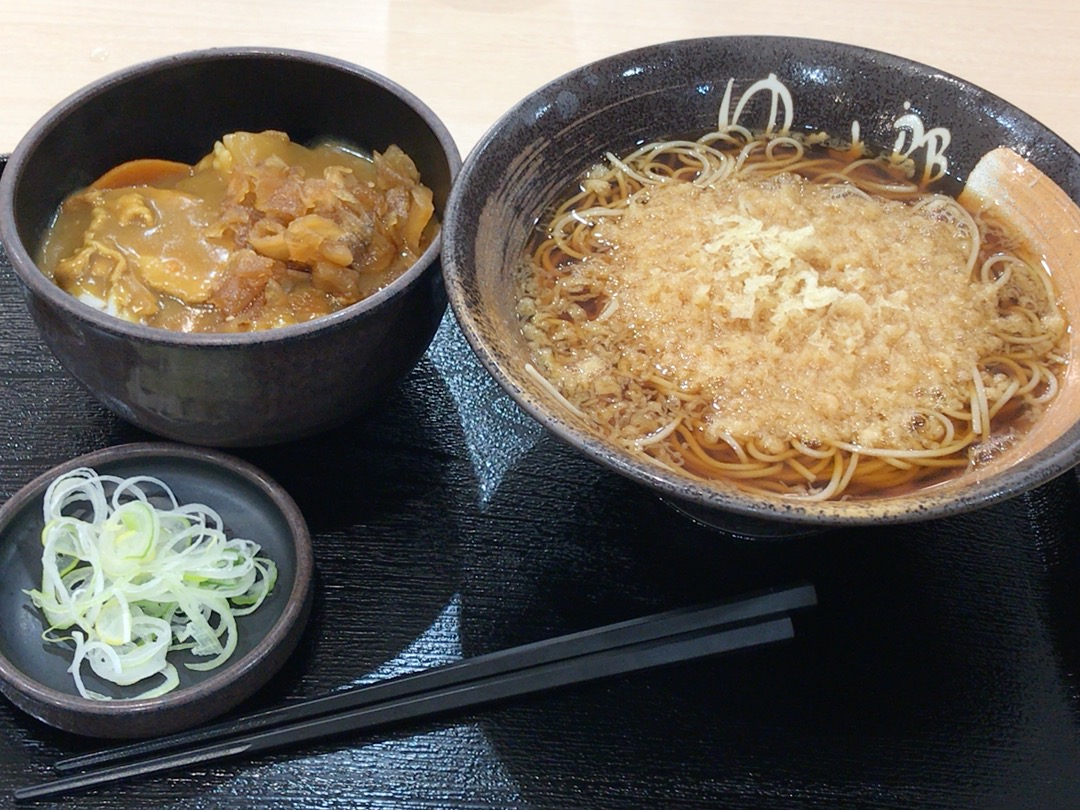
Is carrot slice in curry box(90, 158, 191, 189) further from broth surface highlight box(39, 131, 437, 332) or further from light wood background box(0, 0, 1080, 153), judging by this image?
light wood background box(0, 0, 1080, 153)

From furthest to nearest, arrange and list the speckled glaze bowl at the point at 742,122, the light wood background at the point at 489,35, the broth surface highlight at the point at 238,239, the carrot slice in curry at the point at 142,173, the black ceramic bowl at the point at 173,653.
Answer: the light wood background at the point at 489,35 → the carrot slice in curry at the point at 142,173 → the broth surface highlight at the point at 238,239 → the speckled glaze bowl at the point at 742,122 → the black ceramic bowl at the point at 173,653

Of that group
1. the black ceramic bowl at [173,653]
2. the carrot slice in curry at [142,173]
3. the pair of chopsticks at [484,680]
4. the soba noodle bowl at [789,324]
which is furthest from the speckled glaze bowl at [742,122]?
the carrot slice in curry at [142,173]

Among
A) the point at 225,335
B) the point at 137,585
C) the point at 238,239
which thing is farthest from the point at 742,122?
→ the point at 137,585

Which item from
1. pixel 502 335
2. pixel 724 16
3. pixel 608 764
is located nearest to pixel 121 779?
pixel 608 764

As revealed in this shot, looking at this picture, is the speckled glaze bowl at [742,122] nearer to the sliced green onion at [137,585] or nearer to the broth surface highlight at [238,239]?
the broth surface highlight at [238,239]

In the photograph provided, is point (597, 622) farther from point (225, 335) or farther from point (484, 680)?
point (225, 335)

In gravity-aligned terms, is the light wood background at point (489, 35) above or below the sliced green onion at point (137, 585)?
above
